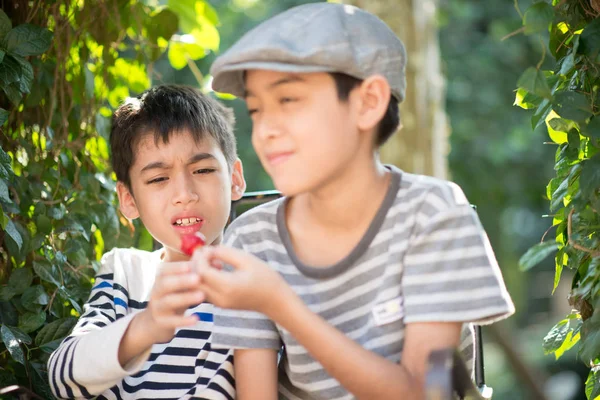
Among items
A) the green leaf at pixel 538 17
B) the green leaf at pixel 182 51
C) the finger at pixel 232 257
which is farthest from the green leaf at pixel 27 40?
the green leaf at pixel 538 17

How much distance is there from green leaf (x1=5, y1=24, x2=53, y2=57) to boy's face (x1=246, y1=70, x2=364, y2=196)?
80 centimetres

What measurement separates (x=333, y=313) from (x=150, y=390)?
524 millimetres

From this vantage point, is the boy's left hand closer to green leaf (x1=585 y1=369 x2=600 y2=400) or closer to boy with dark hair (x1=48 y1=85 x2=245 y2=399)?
boy with dark hair (x1=48 y1=85 x2=245 y2=399)

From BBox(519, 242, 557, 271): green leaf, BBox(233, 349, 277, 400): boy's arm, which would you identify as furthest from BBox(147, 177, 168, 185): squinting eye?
BBox(519, 242, 557, 271): green leaf

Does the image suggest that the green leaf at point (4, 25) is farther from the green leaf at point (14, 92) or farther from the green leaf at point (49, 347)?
the green leaf at point (49, 347)

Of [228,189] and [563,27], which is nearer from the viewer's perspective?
[563,27]

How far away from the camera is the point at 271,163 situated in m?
1.67

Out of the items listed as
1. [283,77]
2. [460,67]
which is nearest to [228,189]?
[283,77]

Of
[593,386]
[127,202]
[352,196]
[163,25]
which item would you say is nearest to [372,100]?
[352,196]

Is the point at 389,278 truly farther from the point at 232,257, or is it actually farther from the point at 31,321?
the point at 31,321

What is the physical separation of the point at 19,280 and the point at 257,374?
0.80 metres

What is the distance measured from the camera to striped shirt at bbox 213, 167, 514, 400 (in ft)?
5.41

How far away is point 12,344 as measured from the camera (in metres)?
Result: 2.15

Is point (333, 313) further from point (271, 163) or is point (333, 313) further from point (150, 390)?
point (150, 390)
